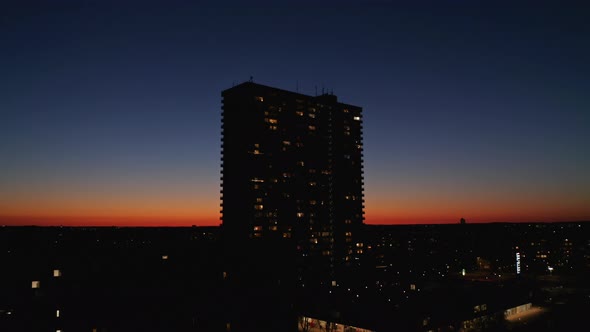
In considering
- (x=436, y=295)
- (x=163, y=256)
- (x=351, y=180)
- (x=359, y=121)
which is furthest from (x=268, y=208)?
(x=163, y=256)

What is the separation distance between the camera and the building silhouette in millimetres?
154375

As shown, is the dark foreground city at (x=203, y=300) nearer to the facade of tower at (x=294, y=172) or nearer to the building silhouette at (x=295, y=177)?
the building silhouette at (x=295, y=177)

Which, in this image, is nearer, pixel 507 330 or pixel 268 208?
pixel 507 330

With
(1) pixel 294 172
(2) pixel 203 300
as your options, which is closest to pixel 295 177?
(1) pixel 294 172

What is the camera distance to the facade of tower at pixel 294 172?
6093 inches

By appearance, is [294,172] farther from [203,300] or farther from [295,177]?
[203,300]

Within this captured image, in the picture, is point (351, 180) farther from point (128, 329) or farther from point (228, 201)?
point (128, 329)

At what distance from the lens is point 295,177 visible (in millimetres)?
169000

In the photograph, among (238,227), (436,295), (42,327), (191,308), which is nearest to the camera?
(42,327)

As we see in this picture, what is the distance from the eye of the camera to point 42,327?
53.6 meters

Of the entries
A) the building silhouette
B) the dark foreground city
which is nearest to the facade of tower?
the building silhouette

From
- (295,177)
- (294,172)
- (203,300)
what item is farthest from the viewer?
(295,177)

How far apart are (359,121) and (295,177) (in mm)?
44901

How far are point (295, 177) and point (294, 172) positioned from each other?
199cm
